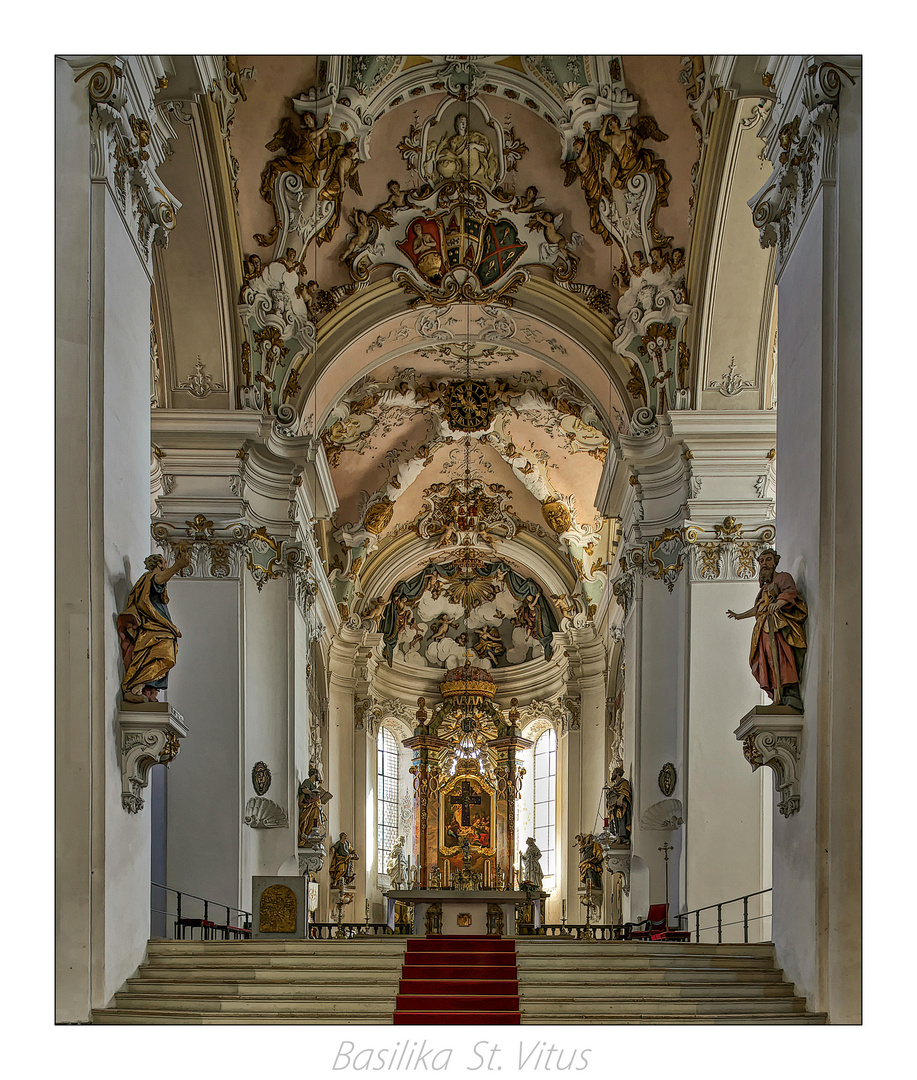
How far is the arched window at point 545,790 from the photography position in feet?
100

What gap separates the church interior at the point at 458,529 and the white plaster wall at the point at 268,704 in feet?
0.25

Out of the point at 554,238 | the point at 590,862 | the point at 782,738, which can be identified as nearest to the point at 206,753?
the point at 554,238

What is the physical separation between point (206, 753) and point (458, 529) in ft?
42.3

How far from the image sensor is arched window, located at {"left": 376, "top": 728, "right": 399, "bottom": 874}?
29953 millimetres

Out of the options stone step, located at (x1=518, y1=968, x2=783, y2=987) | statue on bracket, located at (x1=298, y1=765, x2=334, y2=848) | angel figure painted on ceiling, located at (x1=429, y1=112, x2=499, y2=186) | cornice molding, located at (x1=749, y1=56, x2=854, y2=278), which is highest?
angel figure painted on ceiling, located at (x1=429, y1=112, x2=499, y2=186)

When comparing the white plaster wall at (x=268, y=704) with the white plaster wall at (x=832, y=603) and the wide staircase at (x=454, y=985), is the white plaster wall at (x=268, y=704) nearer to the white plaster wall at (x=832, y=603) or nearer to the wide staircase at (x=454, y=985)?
the wide staircase at (x=454, y=985)

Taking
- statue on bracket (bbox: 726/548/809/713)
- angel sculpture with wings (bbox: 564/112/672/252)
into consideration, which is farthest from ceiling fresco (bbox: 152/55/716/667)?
statue on bracket (bbox: 726/548/809/713)

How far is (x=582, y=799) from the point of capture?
27531mm

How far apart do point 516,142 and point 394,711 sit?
16.6 m

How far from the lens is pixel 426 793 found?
1198 inches

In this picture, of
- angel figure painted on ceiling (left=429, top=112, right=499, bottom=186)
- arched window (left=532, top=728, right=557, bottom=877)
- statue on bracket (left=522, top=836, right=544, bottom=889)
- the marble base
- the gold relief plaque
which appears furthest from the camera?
arched window (left=532, top=728, right=557, bottom=877)

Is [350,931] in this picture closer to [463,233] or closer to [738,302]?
[463,233]

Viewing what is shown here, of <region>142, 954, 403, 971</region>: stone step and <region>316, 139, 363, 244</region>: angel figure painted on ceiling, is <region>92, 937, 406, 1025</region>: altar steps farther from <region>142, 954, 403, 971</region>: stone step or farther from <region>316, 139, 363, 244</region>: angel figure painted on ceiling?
<region>316, 139, 363, 244</region>: angel figure painted on ceiling

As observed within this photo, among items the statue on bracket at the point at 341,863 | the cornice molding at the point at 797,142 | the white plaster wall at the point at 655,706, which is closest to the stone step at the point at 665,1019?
the cornice molding at the point at 797,142
